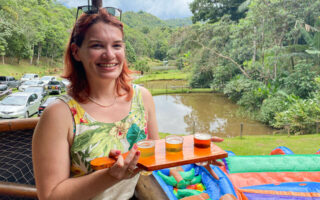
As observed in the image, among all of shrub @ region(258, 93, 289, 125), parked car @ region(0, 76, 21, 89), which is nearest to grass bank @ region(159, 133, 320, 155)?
shrub @ region(258, 93, 289, 125)

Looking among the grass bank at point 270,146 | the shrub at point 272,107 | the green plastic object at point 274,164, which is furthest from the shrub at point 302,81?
the green plastic object at point 274,164

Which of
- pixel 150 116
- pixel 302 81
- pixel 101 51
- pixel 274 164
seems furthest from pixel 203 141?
pixel 302 81

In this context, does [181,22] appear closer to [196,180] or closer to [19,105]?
[19,105]

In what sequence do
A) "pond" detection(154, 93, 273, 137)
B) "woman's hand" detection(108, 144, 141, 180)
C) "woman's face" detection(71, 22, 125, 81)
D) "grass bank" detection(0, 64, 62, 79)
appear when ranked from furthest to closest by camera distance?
"grass bank" detection(0, 64, 62, 79) < "pond" detection(154, 93, 273, 137) < "woman's face" detection(71, 22, 125, 81) < "woman's hand" detection(108, 144, 141, 180)

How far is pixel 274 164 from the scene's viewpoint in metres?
2.82

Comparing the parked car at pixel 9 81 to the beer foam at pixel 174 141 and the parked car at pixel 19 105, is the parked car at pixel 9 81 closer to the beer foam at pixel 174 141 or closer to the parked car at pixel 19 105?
the parked car at pixel 19 105

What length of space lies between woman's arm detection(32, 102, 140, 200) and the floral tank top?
4 centimetres

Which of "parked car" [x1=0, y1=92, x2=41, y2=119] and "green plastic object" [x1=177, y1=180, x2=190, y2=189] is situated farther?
"parked car" [x1=0, y1=92, x2=41, y2=119]

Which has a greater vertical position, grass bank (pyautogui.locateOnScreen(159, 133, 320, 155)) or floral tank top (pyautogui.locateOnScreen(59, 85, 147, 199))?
floral tank top (pyautogui.locateOnScreen(59, 85, 147, 199))

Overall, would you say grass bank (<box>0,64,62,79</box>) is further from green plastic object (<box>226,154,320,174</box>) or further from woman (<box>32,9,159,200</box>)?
woman (<box>32,9,159,200</box>)

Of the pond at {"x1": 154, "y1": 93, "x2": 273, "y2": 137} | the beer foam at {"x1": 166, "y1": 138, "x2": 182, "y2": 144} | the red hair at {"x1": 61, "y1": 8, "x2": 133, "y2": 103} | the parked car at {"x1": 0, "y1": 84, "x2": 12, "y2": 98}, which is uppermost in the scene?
the red hair at {"x1": 61, "y1": 8, "x2": 133, "y2": 103}

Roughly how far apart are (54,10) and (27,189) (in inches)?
810

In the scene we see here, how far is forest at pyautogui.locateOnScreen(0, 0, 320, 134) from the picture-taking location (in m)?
9.38

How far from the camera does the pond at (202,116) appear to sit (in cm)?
875
